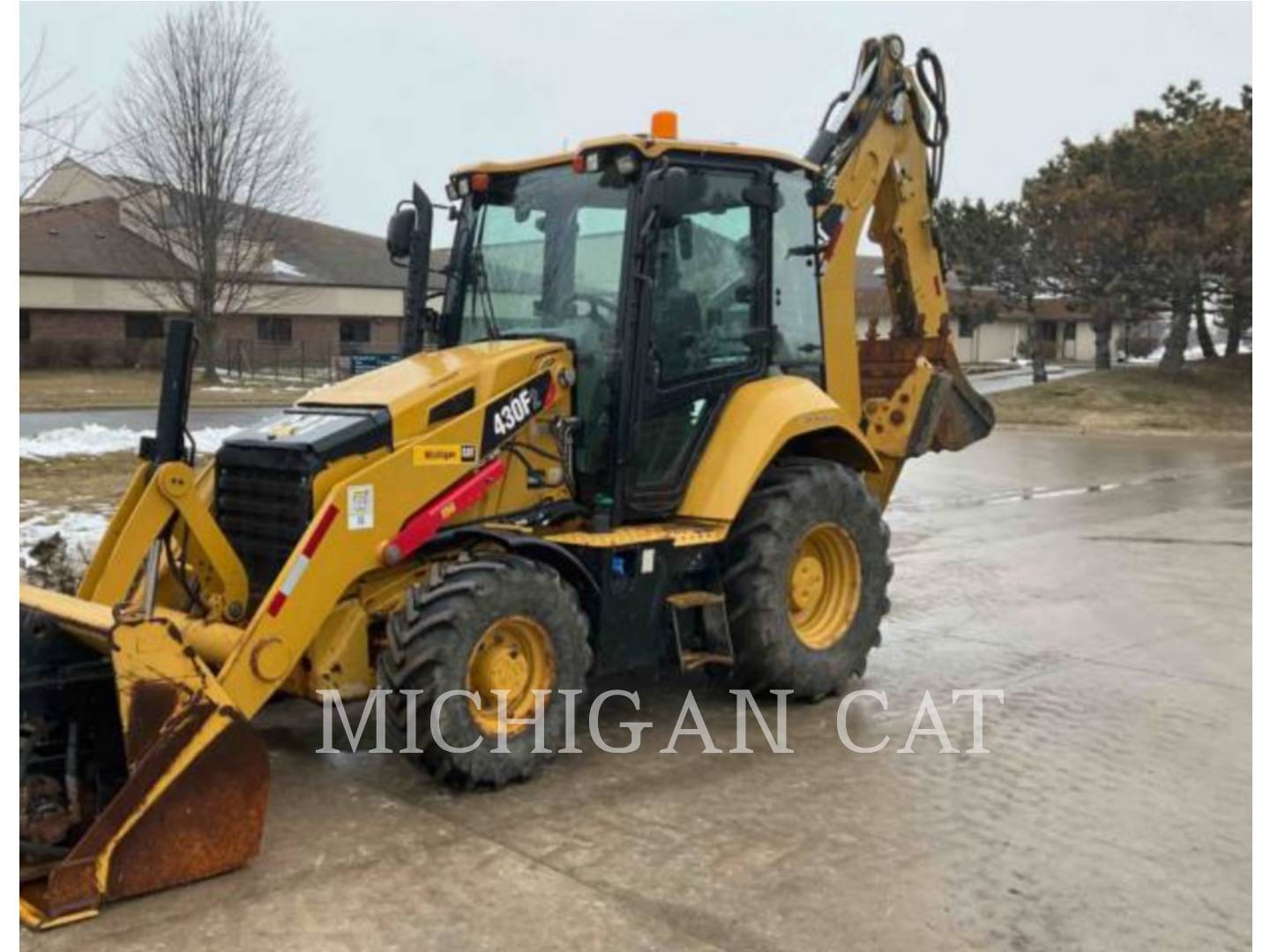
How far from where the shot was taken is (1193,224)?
28.0 metres

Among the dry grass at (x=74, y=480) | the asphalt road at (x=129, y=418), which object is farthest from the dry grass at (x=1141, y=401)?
the dry grass at (x=74, y=480)

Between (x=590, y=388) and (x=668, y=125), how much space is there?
1272 mm

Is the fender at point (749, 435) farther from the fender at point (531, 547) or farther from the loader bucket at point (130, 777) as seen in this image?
the loader bucket at point (130, 777)

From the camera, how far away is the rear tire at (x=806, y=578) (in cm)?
589

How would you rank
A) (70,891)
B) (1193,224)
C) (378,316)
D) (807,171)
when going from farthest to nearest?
(378,316)
(1193,224)
(807,171)
(70,891)

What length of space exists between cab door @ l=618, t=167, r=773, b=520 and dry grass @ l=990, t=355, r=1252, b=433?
74.0ft

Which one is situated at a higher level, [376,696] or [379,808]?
[376,696]

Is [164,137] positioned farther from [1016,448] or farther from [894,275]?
[894,275]

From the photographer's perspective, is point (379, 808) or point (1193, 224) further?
point (1193, 224)

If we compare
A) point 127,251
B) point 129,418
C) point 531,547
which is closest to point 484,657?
point 531,547

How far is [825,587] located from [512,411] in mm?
2118

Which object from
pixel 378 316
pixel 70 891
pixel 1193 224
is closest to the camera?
pixel 70 891
